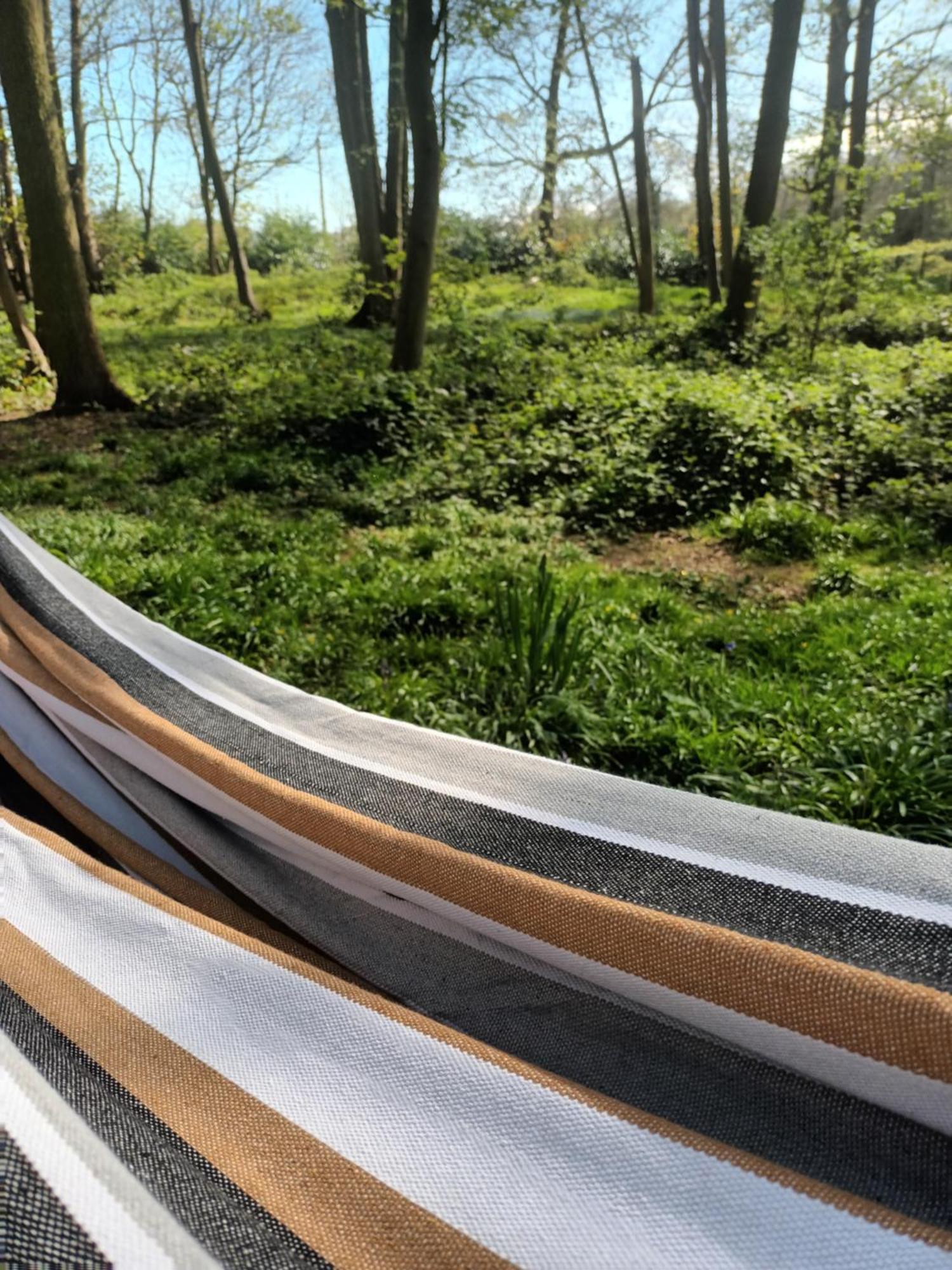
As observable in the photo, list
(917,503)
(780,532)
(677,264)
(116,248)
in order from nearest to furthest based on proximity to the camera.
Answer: (780,532) → (917,503) → (116,248) → (677,264)

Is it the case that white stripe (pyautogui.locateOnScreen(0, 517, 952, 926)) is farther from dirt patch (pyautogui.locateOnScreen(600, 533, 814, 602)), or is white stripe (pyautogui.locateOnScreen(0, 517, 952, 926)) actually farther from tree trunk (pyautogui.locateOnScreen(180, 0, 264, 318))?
tree trunk (pyautogui.locateOnScreen(180, 0, 264, 318))

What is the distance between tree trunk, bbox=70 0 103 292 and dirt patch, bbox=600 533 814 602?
14858 millimetres

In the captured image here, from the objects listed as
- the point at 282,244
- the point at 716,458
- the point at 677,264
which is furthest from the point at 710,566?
the point at 282,244

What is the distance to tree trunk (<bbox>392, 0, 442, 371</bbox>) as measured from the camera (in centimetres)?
734

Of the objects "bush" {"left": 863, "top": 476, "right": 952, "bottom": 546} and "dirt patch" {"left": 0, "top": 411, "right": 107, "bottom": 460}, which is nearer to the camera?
"bush" {"left": 863, "top": 476, "right": 952, "bottom": 546}

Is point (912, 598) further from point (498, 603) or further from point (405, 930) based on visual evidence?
point (405, 930)

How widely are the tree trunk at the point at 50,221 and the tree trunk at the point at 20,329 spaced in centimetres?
33

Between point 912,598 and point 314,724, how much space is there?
317cm

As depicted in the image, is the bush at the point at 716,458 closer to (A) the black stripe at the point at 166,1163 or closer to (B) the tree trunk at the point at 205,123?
(A) the black stripe at the point at 166,1163

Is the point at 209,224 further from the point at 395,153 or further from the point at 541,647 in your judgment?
the point at 541,647

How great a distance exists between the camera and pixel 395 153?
1225 cm

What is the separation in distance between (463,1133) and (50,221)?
862 centimetres

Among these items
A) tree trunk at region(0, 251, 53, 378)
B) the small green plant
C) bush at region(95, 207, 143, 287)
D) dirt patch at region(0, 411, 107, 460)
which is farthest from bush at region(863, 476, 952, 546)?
bush at region(95, 207, 143, 287)

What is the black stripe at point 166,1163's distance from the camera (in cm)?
61
